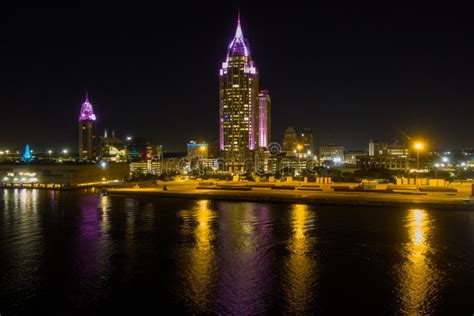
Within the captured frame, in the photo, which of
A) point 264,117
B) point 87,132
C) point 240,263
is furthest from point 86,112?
point 240,263

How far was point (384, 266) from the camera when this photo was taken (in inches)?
385

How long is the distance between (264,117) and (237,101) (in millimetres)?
14390

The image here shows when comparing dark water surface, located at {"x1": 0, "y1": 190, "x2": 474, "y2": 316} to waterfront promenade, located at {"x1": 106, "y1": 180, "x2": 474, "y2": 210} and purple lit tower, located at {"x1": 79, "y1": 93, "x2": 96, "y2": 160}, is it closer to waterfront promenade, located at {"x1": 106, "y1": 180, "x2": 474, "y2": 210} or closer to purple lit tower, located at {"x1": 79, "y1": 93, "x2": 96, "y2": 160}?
waterfront promenade, located at {"x1": 106, "y1": 180, "x2": 474, "y2": 210}

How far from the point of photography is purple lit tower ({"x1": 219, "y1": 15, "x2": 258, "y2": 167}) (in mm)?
58906

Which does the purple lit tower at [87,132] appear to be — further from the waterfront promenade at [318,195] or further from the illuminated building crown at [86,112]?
the waterfront promenade at [318,195]

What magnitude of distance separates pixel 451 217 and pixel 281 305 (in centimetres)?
1034

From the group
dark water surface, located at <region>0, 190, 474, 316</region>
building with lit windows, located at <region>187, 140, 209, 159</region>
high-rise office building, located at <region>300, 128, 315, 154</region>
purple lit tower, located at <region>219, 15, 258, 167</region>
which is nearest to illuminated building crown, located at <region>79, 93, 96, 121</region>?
building with lit windows, located at <region>187, 140, 209, 159</region>

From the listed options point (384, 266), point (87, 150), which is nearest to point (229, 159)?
point (87, 150)

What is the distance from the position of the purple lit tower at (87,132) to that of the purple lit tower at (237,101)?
25.6 metres

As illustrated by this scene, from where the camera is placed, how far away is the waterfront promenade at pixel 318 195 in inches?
736

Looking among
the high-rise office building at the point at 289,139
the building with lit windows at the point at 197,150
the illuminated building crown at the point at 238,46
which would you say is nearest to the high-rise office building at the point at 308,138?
the high-rise office building at the point at 289,139

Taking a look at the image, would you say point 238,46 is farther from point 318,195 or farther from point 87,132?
point 318,195

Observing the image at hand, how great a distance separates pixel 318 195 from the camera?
21.3 metres

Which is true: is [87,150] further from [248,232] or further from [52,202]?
[248,232]
